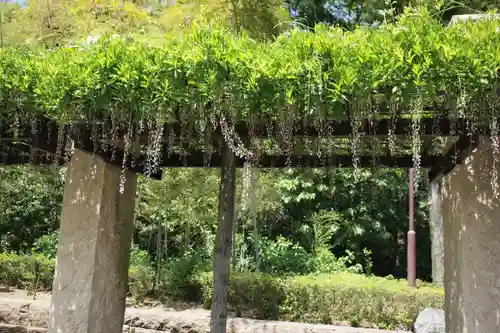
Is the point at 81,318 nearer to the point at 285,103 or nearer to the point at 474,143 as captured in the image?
the point at 285,103

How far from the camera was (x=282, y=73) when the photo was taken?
302 centimetres

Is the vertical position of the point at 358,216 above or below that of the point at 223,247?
above

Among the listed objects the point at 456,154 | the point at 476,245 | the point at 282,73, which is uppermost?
the point at 282,73

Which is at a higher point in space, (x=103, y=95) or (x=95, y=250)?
(x=103, y=95)

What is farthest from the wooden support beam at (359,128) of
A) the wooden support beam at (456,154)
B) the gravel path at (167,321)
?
the gravel path at (167,321)

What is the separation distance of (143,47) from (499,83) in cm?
229

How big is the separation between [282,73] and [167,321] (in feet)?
18.3

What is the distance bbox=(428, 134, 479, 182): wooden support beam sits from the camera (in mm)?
3489

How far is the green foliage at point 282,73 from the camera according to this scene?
2.89 metres

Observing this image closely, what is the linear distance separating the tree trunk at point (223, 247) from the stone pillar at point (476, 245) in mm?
1815

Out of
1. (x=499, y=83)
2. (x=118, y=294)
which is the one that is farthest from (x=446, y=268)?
(x=118, y=294)

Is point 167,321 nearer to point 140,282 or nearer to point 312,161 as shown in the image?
point 140,282

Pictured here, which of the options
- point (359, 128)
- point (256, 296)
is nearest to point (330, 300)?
point (256, 296)

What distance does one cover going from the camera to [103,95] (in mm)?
3270
